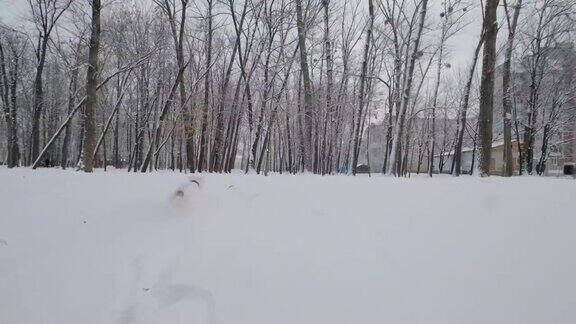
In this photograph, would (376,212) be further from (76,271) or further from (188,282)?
(76,271)

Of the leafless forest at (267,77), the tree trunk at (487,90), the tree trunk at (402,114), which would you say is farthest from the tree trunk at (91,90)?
the tree trunk at (487,90)

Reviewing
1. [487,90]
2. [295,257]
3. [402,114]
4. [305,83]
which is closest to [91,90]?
[305,83]

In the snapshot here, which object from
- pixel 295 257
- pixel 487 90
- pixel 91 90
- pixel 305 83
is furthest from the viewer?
pixel 305 83

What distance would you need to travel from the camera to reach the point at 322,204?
116 inches

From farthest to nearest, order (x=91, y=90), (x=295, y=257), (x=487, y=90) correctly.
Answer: (x=91, y=90) < (x=487, y=90) < (x=295, y=257)

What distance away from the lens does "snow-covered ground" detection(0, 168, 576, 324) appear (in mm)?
1857

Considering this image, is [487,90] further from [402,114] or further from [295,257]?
[295,257]

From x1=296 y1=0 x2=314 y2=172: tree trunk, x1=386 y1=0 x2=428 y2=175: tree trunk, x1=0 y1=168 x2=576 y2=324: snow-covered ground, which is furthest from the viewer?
x1=296 y1=0 x2=314 y2=172: tree trunk

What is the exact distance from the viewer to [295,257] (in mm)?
2229

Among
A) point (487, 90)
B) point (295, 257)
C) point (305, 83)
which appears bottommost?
point (295, 257)

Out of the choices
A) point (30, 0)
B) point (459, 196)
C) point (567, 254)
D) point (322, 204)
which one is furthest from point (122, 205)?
point (30, 0)

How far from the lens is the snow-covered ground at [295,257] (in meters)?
1.86

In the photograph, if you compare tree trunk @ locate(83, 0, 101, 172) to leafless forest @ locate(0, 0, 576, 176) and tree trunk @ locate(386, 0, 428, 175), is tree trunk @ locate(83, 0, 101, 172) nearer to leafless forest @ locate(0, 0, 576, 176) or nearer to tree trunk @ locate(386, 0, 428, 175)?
leafless forest @ locate(0, 0, 576, 176)

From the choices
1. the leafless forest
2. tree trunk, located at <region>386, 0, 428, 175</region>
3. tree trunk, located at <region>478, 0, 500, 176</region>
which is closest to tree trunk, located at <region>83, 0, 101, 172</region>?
the leafless forest
